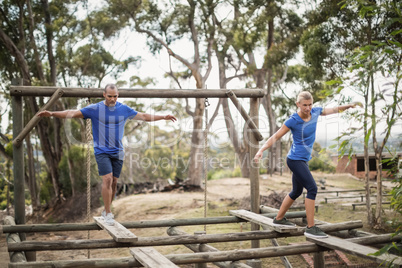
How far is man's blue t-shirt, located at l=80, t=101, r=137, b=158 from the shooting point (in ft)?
17.4

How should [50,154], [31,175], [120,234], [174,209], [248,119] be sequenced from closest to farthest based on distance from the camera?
[120,234] → [248,119] → [174,209] → [31,175] → [50,154]

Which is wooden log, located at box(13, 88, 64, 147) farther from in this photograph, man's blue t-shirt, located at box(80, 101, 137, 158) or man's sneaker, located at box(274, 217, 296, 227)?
man's sneaker, located at box(274, 217, 296, 227)

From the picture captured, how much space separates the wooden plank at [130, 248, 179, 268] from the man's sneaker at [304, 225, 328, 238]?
60.9 inches

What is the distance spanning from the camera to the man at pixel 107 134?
523 cm

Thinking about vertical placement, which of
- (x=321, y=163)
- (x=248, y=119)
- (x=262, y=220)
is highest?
(x=248, y=119)

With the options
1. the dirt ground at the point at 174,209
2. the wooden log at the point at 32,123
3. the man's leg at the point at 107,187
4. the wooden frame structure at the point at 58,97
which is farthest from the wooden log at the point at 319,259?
the wooden log at the point at 32,123

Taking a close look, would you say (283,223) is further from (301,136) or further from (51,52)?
(51,52)

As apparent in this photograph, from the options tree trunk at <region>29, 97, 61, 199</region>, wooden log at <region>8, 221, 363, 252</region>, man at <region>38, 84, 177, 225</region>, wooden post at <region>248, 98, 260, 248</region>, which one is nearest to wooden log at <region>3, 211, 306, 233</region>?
wooden post at <region>248, 98, 260, 248</region>

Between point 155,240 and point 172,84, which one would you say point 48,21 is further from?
point 155,240

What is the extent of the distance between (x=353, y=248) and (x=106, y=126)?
303 cm

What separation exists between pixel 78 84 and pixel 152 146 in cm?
1777

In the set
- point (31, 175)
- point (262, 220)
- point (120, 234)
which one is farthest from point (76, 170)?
point (120, 234)

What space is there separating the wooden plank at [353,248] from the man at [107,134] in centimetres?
234

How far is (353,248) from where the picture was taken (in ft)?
13.7
